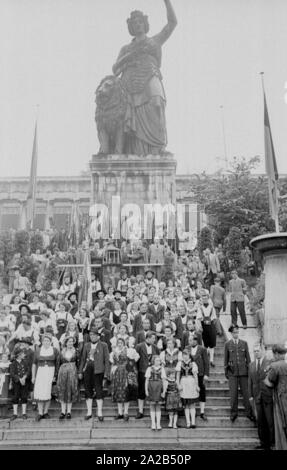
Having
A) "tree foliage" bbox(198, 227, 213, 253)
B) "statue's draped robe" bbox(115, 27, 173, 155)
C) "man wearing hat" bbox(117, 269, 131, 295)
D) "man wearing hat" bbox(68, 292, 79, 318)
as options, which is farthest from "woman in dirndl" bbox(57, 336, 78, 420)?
"statue's draped robe" bbox(115, 27, 173, 155)

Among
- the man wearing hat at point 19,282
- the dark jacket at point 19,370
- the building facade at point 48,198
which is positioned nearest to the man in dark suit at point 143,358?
the dark jacket at point 19,370

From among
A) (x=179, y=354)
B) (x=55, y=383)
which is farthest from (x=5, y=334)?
(x=179, y=354)

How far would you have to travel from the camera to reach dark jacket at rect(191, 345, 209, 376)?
36.0 feet

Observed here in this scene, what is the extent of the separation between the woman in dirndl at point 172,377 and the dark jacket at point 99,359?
111 centimetres

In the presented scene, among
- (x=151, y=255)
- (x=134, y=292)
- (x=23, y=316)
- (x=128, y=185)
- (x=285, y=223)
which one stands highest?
(x=128, y=185)

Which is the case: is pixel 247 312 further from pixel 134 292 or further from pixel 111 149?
pixel 111 149

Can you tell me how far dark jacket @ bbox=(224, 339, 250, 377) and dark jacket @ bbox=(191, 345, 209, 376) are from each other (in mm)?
381

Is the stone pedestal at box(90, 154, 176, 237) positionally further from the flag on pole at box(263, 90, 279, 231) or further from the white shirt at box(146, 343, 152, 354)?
the white shirt at box(146, 343, 152, 354)

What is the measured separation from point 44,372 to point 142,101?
1955cm

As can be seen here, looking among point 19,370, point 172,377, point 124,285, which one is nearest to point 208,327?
point 172,377

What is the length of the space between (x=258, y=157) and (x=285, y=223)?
7.73 meters

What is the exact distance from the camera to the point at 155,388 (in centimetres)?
1052

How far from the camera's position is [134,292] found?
1549 cm

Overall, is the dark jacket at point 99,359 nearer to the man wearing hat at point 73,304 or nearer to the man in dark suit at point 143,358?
the man in dark suit at point 143,358
